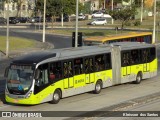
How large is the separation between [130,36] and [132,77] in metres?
16.1

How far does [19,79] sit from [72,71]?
127 inches

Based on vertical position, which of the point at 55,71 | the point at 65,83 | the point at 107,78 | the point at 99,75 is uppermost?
the point at 55,71

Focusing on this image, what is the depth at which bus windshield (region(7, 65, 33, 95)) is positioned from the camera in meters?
21.2

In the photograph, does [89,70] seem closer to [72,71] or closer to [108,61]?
[72,71]

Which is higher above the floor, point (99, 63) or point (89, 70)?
point (99, 63)

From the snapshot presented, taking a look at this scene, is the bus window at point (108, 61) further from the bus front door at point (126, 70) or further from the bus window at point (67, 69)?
the bus window at point (67, 69)

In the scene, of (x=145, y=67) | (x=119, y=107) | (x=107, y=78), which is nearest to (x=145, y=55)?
(x=145, y=67)

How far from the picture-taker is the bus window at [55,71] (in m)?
22.1

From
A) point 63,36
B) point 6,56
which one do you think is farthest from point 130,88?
point 63,36

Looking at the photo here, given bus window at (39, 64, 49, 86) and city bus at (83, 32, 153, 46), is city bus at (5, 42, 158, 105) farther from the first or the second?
city bus at (83, 32, 153, 46)

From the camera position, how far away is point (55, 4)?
84375 mm

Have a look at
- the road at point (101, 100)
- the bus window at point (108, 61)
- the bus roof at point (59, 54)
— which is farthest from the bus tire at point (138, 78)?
the bus window at point (108, 61)

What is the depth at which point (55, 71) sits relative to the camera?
22422 mm

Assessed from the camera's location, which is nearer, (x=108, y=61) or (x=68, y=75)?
(x=68, y=75)
